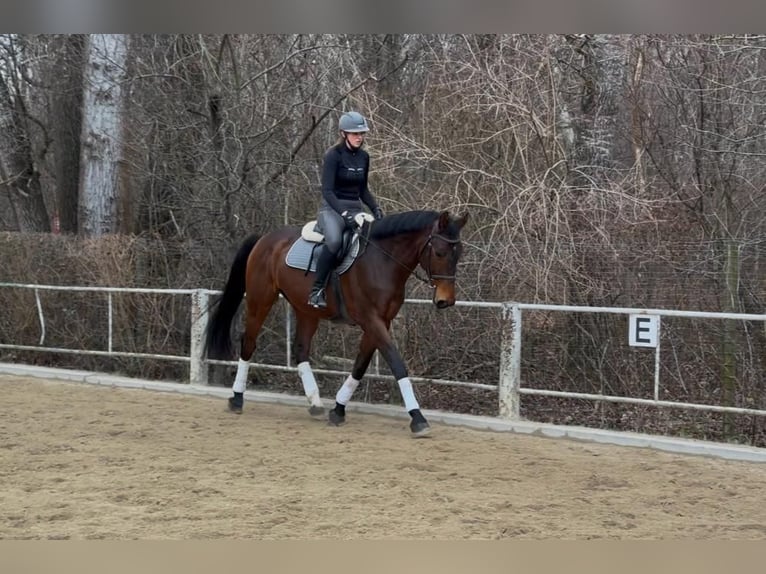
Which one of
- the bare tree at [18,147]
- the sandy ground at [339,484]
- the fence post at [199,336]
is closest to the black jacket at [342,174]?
the sandy ground at [339,484]

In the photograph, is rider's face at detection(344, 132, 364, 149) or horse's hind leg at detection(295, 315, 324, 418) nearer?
rider's face at detection(344, 132, 364, 149)

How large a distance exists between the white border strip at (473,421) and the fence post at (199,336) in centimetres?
22

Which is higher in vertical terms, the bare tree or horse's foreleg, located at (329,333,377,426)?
the bare tree

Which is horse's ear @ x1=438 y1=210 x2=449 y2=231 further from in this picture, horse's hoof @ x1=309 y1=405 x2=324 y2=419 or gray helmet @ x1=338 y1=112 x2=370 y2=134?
horse's hoof @ x1=309 y1=405 x2=324 y2=419

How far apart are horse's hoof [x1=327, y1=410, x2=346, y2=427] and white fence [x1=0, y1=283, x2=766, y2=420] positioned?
3.62ft

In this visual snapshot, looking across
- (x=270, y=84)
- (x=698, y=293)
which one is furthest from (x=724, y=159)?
(x=270, y=84)

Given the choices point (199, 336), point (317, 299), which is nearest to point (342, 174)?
point (317, 299)

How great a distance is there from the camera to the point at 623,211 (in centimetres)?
901

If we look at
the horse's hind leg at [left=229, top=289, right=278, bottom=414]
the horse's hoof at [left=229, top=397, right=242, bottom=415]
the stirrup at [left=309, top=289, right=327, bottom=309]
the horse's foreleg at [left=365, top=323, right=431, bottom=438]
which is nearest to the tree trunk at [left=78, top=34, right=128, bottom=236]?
the horse's hind leg at [left=229, top=289, right=278, bottom=414]

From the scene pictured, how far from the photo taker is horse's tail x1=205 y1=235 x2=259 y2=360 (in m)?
9.26

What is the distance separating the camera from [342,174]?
780cm

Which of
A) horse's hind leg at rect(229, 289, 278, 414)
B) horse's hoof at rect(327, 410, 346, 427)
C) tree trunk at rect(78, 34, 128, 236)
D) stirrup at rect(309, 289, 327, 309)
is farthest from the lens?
tree trunk at rect(78, 34, 128, 236)

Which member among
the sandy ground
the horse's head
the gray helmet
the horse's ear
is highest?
the gray helmet

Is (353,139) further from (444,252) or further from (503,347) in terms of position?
(503,347)
